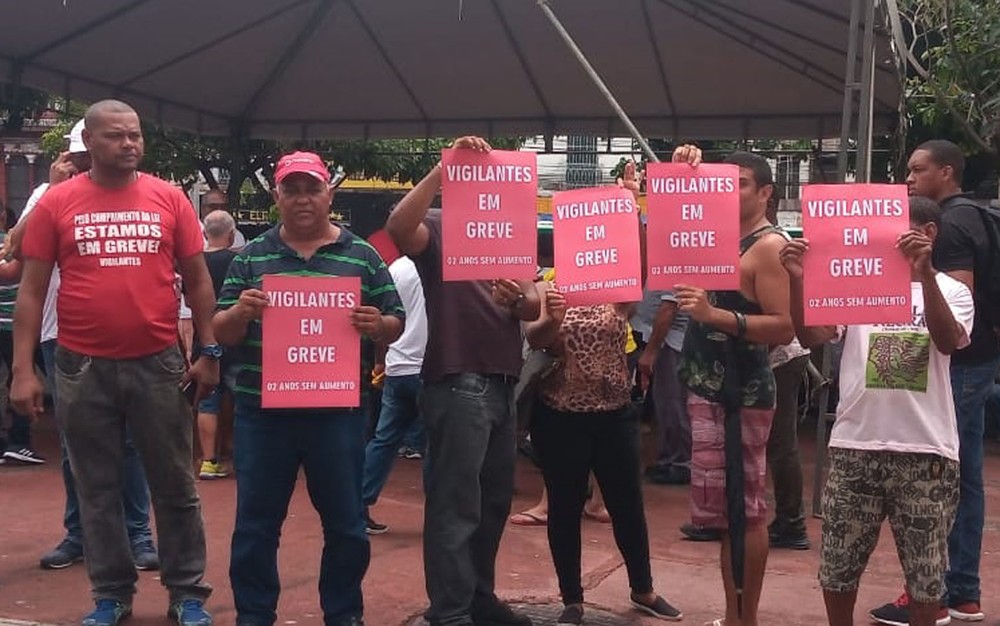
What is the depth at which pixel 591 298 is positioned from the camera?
4438 millimetres

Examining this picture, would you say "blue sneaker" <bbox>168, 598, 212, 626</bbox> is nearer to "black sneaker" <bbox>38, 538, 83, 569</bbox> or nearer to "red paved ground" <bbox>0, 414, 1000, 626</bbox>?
"red paved ground" <bbox>0, 414, 1000, 626</bbox>

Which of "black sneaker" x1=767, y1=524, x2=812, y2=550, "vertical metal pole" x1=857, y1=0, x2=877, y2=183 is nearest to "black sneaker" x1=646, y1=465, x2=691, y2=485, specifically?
"black sneaker" x1=767, y1=524, x2=812, y2=550

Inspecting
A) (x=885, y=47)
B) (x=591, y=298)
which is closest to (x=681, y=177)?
(x=591, y=298)

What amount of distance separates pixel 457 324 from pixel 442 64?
239 inches

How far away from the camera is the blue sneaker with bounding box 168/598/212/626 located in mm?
4797

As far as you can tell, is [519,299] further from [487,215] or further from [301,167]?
[301,167]

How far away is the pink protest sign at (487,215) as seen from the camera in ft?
14.0

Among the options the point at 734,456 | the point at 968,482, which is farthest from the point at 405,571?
the point at 968,482

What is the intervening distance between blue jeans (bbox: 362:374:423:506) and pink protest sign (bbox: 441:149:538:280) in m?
2.23

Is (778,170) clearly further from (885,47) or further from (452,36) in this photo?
(885,47)

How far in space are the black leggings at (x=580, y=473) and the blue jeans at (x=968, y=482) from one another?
1.31m

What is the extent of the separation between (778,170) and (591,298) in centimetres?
2445

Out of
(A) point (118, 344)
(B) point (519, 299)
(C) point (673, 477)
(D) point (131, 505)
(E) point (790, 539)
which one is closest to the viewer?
(B) point (519, 299)

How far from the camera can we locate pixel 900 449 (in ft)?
13.4
